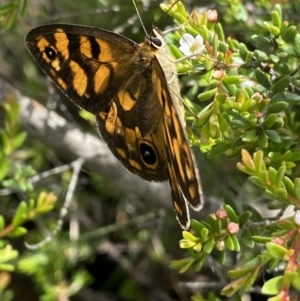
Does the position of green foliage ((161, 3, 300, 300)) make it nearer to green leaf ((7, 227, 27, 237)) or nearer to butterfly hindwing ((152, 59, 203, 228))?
butterfly hindwing ((152, 59, 203, 228))

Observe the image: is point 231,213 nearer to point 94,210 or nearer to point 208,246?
point 208,246

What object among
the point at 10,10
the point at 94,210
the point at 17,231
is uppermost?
the point at 10,10

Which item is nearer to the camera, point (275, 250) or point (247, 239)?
point (275, 250)

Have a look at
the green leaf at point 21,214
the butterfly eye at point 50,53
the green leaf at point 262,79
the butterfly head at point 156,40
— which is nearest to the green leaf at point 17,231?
the green leaf at point 21,214

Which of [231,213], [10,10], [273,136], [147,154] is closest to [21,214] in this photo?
[147,154]

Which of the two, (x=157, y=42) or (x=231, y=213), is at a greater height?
(x=157, y=42)

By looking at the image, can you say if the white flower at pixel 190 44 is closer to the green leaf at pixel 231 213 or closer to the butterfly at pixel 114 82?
the butterfly at pixel 114 82

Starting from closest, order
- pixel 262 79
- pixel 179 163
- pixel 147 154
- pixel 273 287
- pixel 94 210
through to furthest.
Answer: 1. pixel 273 287
2. pixel 179 163
3. pixel 262 79
4. pixel 147 154
5. pixel 94 210
